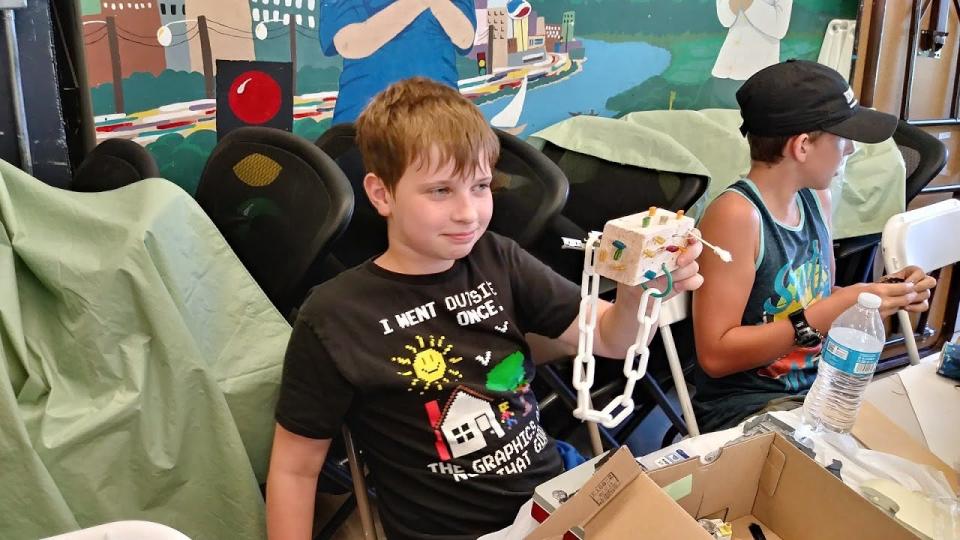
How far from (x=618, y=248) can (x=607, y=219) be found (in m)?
1.15

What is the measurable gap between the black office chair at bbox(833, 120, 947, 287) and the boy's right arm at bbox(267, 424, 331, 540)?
75.5 inches

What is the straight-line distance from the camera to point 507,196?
167cm

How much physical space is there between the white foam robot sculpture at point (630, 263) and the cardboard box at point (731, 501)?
10 cm

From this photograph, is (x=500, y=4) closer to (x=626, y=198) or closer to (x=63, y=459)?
(x=626, y=198)

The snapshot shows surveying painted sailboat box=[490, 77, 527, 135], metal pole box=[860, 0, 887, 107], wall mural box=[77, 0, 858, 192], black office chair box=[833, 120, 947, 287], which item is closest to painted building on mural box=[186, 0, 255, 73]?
wall mural box=[77, 0, 858, 192]

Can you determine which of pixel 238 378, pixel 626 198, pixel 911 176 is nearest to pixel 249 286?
pixel 238 378

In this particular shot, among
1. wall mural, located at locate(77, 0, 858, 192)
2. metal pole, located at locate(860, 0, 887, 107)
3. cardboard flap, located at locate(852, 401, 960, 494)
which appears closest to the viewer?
cardboard flap, located at locate(852, 401, 960, 494)

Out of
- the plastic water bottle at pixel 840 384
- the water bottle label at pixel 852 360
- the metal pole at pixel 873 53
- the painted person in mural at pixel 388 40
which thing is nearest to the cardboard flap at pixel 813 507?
the plastic water bottle at pixel 840 384

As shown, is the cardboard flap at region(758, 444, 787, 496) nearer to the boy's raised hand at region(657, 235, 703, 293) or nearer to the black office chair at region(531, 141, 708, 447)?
the boy's raised hand at region(657, 235, 703, 293)

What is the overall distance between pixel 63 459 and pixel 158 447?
0.13 meters

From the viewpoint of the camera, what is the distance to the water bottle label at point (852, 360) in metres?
1.08

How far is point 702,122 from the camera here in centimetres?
234

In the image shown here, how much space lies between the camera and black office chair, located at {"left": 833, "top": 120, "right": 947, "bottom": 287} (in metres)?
2.38

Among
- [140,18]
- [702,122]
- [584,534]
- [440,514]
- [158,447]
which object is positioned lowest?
[440,514]
